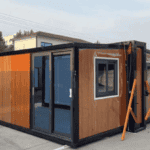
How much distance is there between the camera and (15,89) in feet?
18.9

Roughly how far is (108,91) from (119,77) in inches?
21.6

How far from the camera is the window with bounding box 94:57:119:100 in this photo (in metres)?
4.70

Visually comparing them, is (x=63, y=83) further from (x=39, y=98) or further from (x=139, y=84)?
(x=39, y=98)

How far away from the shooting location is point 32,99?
5246 mm

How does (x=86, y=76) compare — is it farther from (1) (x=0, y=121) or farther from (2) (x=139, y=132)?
(1) (x=0, y=121)

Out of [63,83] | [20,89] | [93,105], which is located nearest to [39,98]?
[63,83]

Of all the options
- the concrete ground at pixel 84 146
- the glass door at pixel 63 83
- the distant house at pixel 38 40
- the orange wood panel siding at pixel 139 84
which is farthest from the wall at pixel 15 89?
the distant house at pixel 38 40

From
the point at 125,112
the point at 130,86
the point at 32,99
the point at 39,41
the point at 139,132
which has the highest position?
the point at 39,41

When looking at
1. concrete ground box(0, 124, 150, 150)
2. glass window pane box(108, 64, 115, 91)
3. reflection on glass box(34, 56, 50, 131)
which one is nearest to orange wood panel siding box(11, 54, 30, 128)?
concrete ground box(0, 124, 150, 150)

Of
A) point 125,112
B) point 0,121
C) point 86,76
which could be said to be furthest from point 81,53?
point 0,121

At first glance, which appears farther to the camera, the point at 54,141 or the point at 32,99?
the point at 32,99

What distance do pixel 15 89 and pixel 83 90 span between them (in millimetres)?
2444

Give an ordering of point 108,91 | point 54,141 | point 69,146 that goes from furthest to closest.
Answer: point 108,91
point 54,141
point 69,146

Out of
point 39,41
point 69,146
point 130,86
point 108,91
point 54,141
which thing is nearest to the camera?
point 69,146
